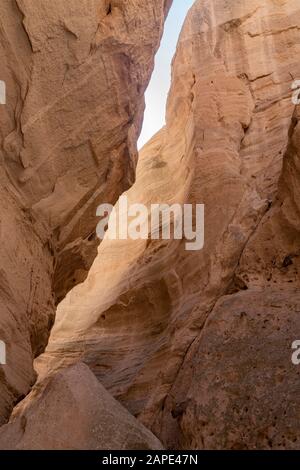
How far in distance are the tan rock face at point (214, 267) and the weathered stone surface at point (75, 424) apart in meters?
0.68

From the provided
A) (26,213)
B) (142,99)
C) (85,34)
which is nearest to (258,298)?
(26,213)

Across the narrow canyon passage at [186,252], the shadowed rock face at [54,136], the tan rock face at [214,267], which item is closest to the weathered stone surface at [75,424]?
the narrow canyon passage at [186,252]

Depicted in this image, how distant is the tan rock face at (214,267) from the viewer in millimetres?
6043

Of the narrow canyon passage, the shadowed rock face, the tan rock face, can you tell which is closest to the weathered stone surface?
the narrow canyon passage

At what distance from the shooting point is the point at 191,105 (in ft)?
42.4

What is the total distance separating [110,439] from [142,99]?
6727 millimetres

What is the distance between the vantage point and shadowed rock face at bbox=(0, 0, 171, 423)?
783 centimetres

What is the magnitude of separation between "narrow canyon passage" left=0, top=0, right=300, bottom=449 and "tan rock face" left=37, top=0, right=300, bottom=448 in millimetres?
24

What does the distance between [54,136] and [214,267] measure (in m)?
2.82

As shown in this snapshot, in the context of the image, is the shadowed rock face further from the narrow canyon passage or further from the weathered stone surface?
the weathered stone surface

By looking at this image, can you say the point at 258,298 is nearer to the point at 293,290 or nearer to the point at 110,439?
the point at 293,290

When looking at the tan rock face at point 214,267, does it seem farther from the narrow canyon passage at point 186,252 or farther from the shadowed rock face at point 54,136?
the shadowed rock face at point 54,136
